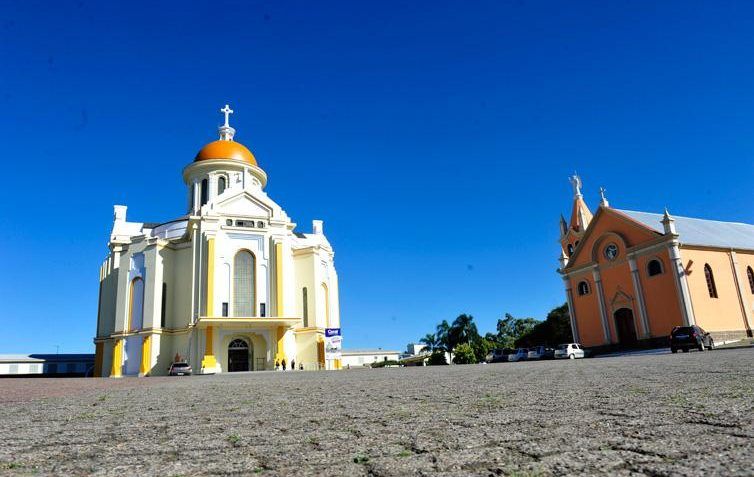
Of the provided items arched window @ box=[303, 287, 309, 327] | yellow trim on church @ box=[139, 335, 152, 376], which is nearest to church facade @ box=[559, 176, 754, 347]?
arched window @ box=[303, 287, 309, 327]

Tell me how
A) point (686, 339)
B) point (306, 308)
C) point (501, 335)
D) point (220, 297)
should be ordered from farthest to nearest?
point (501, 335) → point (306, 308) → point (220, 297) → point (686, 339)

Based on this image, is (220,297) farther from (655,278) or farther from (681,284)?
(681,284)

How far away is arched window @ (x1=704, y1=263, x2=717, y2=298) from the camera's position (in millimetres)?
36375

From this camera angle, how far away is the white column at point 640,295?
36781 mm

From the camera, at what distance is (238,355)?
126ft

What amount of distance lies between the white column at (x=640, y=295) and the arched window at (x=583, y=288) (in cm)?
504

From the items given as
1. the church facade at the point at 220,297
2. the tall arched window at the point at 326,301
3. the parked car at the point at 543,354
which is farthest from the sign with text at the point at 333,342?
the parked car at the point at 543,354

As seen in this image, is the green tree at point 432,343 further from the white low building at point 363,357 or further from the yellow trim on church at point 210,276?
the yellow trim on church at point 210,276

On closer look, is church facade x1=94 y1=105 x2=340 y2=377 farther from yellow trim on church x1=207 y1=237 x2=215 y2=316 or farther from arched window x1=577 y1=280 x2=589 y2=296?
arched window x1=577 y1=280 x2=589 y2=296

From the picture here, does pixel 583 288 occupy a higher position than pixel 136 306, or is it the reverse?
pixel 136 306

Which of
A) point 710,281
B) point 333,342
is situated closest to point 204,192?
point 333,342

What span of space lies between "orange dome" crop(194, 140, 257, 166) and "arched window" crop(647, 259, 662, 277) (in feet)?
110

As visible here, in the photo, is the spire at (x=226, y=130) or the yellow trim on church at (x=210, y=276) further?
the spire at (x=226, y=130)

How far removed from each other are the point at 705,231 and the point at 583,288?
33.3 feet
